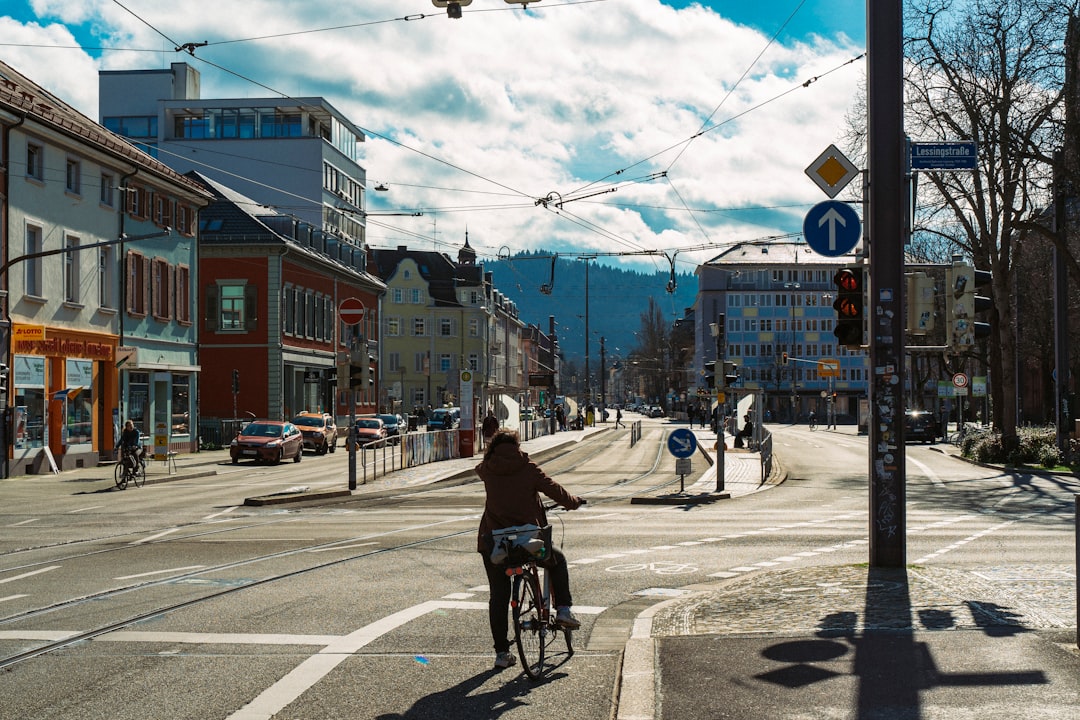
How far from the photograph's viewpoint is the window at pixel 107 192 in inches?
1563

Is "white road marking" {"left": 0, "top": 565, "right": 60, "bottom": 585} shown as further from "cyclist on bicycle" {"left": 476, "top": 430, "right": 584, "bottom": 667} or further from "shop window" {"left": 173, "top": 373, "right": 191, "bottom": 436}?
"shop window" {"left": 173, "top": 373, "right": 191, "bottom": 436}

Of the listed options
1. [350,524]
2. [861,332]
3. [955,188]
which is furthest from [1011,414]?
[861,332]

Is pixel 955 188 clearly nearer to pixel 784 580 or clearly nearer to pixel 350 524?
pixel 350 524

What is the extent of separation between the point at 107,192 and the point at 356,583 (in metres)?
31.6

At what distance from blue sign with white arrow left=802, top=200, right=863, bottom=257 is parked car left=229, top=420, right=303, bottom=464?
109ft

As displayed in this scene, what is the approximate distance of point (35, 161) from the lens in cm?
3512

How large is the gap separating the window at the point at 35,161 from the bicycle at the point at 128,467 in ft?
30.3

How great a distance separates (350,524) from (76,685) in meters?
12.2

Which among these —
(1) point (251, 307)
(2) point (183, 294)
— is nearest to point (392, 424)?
(1) point (251, 307)

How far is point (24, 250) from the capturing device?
34.3 metres

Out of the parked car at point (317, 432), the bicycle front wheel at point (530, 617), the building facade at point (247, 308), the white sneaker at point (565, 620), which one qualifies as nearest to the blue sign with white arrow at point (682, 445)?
the white sneaker at point (565, 620)

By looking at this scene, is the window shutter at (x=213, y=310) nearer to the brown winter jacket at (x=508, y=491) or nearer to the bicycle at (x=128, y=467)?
the bicycle at (x=128, y=467)

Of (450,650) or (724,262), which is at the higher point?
(724,262)

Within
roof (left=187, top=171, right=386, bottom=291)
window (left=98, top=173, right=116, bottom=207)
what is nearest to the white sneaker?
window (left=98, top=173, right=116, bottom=207)
